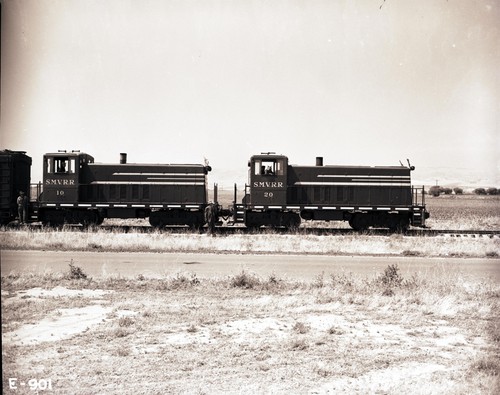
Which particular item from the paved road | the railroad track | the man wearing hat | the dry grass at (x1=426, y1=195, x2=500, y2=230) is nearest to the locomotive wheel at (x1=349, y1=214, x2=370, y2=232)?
the railroad track

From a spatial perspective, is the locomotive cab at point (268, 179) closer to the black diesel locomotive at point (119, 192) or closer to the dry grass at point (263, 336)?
the black diesel locomotive at point (119, 192)

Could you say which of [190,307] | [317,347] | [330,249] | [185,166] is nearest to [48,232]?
[185,166]

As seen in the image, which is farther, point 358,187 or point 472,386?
point 358,187

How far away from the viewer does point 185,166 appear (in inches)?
1105

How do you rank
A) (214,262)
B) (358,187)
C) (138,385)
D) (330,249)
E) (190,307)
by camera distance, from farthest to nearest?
(358,187) < (330,249) < (214,262) < (190,307) < (138,385)

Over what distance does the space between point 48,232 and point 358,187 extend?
1530cm

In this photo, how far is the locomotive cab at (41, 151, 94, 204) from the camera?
2722 centimetres

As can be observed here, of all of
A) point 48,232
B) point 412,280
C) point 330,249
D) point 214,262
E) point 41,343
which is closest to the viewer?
point 41,343

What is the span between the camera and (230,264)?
1695 centimetres

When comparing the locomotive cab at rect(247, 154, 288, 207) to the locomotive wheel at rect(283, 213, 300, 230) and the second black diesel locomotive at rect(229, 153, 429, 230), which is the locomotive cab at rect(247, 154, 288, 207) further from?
the locomotive wheel at rect(283, 213, 300, 230)

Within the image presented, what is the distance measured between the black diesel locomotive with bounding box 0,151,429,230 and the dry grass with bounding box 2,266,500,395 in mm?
13196

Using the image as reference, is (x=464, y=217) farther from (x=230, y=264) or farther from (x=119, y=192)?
(x=230, y=264)

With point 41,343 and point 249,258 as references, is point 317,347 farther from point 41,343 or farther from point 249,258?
point 249,258

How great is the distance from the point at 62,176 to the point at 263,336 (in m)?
20.8
